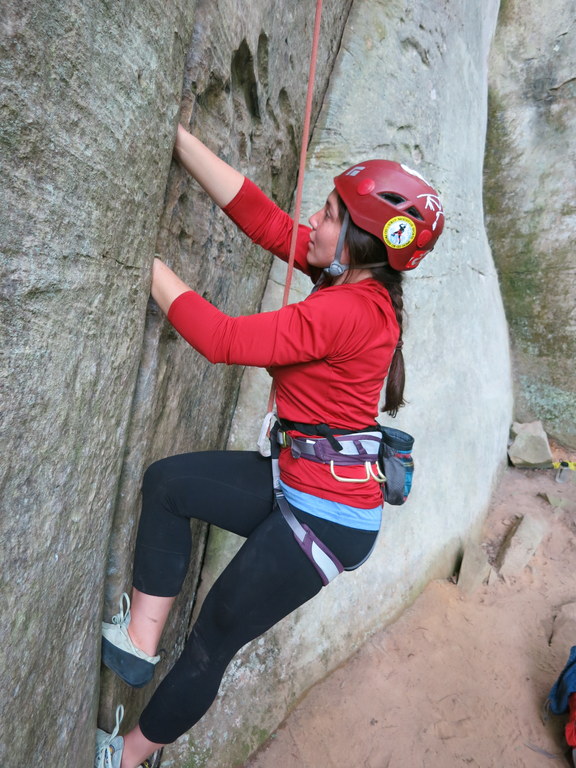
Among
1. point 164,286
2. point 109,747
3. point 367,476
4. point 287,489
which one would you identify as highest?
point 164,286

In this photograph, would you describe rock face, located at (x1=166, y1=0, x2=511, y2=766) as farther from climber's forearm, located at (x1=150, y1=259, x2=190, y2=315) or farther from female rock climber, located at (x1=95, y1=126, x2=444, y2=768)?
climber's forearm, located at (x1=150, y1=259, x2=190, y2=315)

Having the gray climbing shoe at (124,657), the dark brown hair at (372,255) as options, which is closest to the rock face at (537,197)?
the dark brown hair at (372,255)

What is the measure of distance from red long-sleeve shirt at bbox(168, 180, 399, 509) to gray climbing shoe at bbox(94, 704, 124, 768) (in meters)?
1.21

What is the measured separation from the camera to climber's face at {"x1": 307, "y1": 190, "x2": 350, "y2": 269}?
1.90 m

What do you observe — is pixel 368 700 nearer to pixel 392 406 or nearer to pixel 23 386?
pixel 392 406

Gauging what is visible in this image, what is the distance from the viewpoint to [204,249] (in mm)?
2182

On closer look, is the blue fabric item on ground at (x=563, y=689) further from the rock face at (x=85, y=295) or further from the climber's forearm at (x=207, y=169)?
the climber's forearm at (x=207, y=169)

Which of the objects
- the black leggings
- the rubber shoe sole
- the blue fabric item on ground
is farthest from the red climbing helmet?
the blue fabric item on ground

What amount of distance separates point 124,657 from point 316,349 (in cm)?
136

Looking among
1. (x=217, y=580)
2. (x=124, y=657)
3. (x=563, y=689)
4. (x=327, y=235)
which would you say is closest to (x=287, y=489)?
(x=217, y=580)

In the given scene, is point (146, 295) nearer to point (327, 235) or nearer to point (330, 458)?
point (327, 235)

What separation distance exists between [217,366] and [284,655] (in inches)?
Result: 79.6

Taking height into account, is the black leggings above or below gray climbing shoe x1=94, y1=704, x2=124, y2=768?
above

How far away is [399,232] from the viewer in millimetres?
1838
